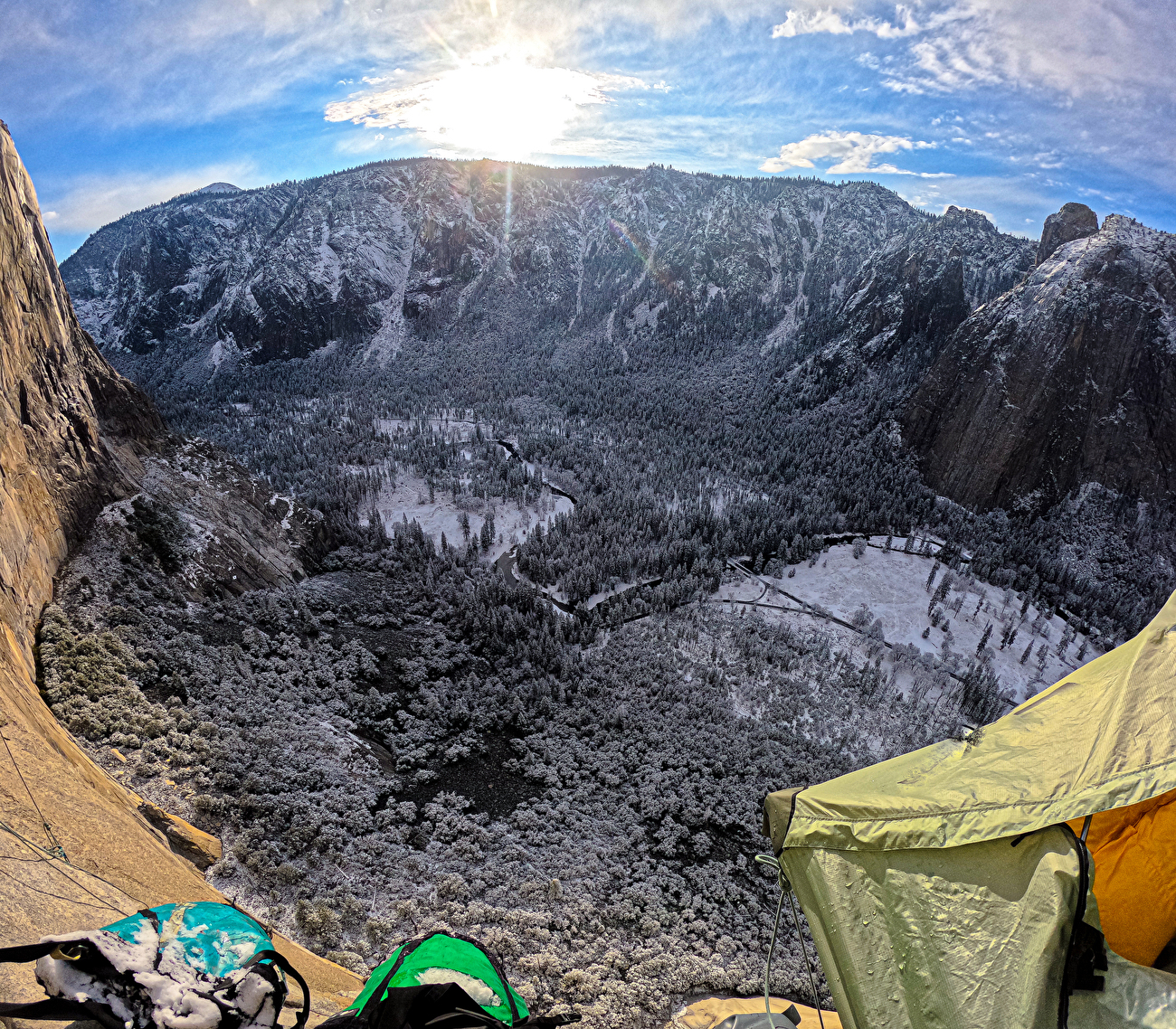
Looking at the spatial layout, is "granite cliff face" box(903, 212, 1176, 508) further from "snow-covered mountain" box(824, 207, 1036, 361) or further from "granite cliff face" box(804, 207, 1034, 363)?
"snow-covered mountain" box(824, 207, 1036, 361)

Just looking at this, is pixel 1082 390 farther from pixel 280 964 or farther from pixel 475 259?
pixel 475 259

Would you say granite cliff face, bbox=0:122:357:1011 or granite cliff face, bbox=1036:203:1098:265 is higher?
granite cliff face, bbox=1036:203:1098:265

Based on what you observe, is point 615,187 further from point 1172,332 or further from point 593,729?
point 593,729

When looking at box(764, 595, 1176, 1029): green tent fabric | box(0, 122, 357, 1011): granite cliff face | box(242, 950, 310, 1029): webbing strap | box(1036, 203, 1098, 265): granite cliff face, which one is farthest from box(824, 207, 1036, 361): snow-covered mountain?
box(242, 950, 310, 1029): webbing strap

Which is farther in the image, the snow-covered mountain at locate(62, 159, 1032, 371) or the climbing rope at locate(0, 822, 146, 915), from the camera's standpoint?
the snow-covered mountain at locate(62, 159, 1032, 371)

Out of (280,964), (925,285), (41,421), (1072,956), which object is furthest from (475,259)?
(1072,956)

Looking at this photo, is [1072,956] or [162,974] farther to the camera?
[1072,956]

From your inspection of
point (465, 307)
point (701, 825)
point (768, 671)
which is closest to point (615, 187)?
point (465, 307)
